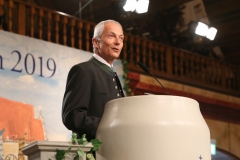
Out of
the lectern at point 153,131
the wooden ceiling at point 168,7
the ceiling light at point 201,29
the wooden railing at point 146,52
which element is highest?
the wooden ceiling at point 168,7

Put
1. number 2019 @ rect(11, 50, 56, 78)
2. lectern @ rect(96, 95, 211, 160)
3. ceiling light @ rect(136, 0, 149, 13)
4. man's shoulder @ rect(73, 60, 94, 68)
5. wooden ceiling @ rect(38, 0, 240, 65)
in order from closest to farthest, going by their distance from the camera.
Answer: lectern @ rect(96, 95, 211, 160)
man's shoulder @ rect(73, 60, 94, 68)
number 2019 @ rect(11, 50, 56, 78)
ceiling light @ rect(136, 0, 149, 13)
wooden ceiling @ rect(38, 0, 240, 65)

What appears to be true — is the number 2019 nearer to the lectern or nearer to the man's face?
the man's face

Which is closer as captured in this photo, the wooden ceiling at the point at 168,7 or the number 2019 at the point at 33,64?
the number 2019 at the point at 33,64

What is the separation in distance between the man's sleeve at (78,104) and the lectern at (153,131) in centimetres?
13

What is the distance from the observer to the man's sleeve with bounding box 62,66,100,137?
199 cm

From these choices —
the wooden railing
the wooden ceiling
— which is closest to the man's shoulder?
the wooden railing

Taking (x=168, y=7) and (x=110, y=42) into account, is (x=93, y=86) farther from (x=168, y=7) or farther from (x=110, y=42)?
(x=168, y=7)

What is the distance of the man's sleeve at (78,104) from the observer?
1.99m

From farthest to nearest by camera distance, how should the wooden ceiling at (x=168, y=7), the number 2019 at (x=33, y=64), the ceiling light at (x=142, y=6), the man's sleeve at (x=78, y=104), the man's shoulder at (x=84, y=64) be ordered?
the wooden ceiling at (x=168, y=7) → the ceiling light at (x=142, y=6) → the number 2019 at (x=33, y=64) → the man's shoulder at (x=84, y=64) → the man's sleeve at (x=78, y=104)

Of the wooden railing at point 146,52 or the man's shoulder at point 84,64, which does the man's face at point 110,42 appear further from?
the wooden railing at point 146,52

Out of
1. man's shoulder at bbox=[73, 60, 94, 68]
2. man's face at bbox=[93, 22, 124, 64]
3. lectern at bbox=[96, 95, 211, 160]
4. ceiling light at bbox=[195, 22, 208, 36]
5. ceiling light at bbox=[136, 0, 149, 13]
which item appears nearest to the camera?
lectern at bbox=[96, 95, 211, 160]

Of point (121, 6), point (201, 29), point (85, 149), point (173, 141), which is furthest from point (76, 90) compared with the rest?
point (201, 29)

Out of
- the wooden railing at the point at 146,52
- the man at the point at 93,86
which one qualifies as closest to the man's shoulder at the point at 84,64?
the man at the point at 93,86

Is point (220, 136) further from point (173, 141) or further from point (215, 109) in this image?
point (173, 141)
